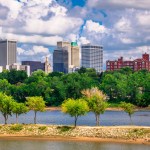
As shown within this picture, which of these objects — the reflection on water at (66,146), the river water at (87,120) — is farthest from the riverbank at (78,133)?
the river water at (87,120)

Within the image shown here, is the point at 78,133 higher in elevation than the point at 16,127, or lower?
lower

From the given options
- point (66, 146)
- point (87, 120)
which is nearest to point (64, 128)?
point (66, 146)

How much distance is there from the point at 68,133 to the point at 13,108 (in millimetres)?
16310

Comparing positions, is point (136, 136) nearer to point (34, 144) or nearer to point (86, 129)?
point (86, 129)

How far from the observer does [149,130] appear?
95625 millimetres

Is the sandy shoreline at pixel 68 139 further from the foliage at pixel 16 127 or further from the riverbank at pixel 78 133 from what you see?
the foliage at pixel 16 127

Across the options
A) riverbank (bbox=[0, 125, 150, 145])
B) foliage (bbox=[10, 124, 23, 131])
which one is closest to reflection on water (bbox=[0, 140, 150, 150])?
riverbank (bbox=[0, 125, 150, 145])

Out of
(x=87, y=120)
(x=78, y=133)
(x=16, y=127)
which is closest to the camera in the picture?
(x=78, y=133)

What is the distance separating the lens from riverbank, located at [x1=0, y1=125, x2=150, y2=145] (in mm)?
94312

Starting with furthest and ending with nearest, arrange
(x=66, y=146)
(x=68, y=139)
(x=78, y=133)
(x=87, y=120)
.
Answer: (x=87, y=120) → (x=78, y=133) → (x=68, y=139) → (x=66, y=146)

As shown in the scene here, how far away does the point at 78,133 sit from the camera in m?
98.4

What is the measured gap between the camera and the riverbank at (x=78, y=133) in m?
94.3

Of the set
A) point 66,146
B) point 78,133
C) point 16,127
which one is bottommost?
point 66,146

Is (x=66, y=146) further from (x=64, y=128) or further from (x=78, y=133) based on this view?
(x=64, y=128)
